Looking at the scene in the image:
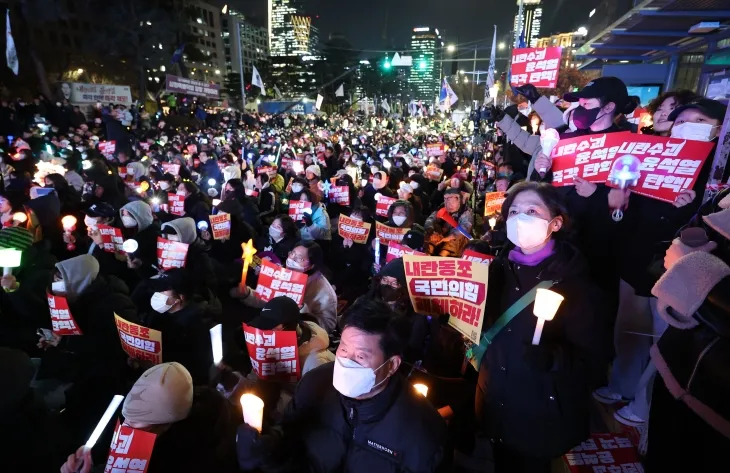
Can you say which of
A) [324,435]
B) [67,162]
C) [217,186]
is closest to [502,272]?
[324,435]

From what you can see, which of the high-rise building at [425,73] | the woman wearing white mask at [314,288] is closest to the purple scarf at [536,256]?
the woman wearing white mask at [314,288]

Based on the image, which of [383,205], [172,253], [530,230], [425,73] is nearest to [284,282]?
[172,253]

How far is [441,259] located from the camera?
264 centimetres

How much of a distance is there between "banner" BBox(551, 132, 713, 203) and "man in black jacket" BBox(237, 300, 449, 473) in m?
2.41

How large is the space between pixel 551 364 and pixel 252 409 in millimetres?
1478

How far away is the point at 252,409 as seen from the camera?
201 centimetres

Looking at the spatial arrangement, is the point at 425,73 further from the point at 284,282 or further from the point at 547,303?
the point at 547,303

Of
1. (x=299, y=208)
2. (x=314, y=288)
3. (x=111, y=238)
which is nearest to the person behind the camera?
(x=314, y=288)

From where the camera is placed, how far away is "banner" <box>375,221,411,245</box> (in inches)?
236

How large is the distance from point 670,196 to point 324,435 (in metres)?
3.08

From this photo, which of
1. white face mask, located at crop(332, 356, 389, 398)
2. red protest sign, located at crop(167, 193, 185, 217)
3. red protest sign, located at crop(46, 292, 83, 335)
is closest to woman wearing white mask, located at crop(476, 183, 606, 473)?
white face mask, located at crop(332, 356, 389, 398)

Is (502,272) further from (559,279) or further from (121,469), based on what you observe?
(121,469)

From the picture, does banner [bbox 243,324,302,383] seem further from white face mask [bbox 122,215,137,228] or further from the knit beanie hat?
white face mask [bbox 122,215,137,228]

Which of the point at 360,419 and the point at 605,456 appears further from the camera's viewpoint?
the point at 605,456
